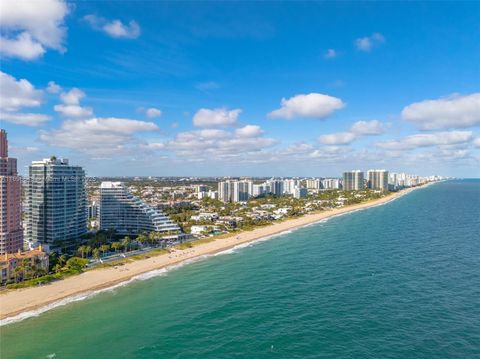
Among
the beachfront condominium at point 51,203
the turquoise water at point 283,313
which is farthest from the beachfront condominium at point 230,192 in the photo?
the turquoise water at point 283,313

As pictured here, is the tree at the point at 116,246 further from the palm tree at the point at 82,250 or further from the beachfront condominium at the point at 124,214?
the beachfront condominium at the point at 124,214

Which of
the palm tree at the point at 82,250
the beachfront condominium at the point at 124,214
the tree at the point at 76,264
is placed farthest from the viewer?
the beachfront condominium at the point at 124,214

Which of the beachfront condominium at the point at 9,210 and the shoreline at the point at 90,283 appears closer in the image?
the shoreline at the point at 90,283

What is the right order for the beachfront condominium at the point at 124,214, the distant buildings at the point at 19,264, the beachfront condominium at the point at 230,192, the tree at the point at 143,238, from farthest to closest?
the beachfront condominium at the point at 230,192
the beachfront condominium at the point at 124,214
the tree at the point at 143,238
the distant buildings at the point at 19,264

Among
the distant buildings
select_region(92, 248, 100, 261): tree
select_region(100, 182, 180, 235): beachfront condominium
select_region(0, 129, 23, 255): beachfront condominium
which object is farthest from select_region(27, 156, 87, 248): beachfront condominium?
the distant buildings

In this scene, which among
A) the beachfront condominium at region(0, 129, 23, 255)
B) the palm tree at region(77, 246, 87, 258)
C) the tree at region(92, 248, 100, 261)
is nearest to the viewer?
the beachfront condominium at region(0, 129, 23, 255)

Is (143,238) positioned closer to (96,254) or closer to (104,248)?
(104,248)

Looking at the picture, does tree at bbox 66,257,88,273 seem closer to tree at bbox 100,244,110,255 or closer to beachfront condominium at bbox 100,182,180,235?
tree at bbox 100,244,110,255

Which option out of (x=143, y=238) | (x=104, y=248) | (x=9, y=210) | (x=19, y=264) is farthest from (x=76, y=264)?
(x=143, y=238)
